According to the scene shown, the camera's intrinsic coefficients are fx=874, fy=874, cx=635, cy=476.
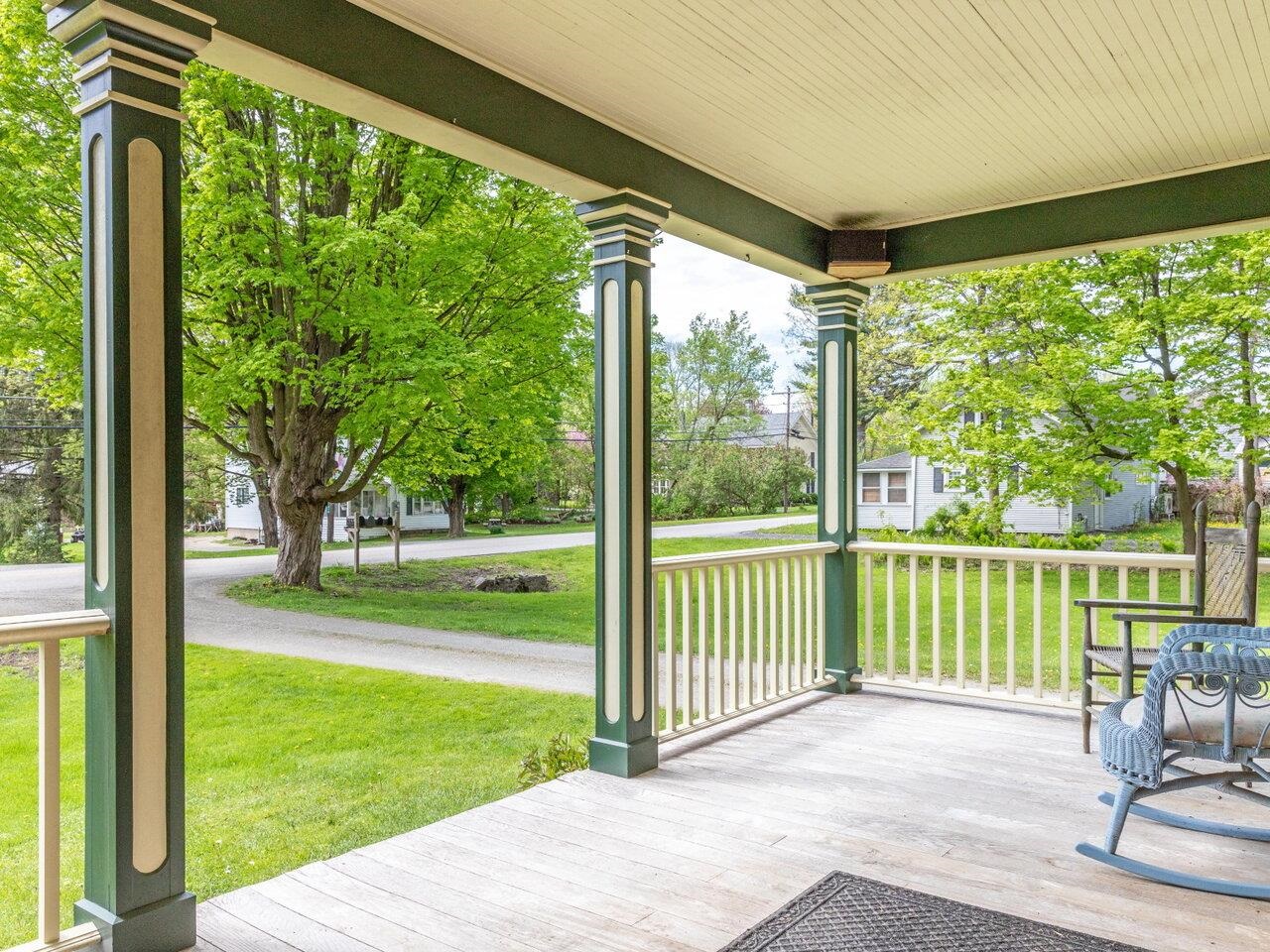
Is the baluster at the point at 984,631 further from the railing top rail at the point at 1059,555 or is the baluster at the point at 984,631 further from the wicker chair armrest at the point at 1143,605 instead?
the wicker chair armrest at the point at 1143,605

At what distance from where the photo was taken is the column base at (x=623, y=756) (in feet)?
11.3

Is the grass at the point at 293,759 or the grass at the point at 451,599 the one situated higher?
the grass at the point at 451,599

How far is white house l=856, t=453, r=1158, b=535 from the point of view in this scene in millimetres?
12628

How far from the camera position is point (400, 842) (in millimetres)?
2779

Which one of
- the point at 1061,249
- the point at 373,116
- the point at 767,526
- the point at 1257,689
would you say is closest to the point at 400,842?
the point at 373,116

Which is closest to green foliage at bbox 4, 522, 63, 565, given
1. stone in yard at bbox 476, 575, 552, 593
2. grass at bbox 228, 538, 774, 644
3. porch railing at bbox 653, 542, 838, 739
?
grass at bbox 228, 538, 774, 644

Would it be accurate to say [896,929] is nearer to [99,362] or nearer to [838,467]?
[99,362]

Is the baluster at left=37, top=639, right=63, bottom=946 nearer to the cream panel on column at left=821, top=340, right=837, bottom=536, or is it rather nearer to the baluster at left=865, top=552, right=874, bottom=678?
the cream panel on column at left=821, top=340, right=837, bottom=536

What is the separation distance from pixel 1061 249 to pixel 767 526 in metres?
7.20

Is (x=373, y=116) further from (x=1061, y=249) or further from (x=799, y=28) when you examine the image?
(x=1061, y=249)

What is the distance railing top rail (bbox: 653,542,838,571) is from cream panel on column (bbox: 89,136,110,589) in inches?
84.5

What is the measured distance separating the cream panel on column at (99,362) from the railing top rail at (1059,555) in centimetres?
371

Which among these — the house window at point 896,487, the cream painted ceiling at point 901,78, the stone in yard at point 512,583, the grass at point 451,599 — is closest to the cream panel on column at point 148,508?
the cream painted ceiling at point 901,78

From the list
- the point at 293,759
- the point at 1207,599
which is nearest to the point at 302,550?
the point at 293,759
